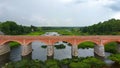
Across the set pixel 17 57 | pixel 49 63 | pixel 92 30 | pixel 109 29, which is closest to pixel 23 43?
pixel 17 57

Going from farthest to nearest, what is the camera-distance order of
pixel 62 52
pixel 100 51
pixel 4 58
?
pixel 62 52
pixel 100 51
pixel 4 58

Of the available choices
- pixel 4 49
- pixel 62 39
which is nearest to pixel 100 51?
pixel 62 39

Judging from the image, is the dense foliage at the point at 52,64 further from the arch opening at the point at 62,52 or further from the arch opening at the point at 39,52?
the arch opening at the point at 62,52

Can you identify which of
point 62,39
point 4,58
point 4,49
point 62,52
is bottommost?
point 4,58

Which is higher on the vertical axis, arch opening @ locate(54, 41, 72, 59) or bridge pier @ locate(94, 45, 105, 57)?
bridge pier @ locate(94, 45, 105, 57)

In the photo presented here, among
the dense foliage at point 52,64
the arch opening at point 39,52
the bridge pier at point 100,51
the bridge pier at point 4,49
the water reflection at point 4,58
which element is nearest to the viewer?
the dense foliage at point 52,64

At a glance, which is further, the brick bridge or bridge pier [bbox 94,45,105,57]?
the brick bridge

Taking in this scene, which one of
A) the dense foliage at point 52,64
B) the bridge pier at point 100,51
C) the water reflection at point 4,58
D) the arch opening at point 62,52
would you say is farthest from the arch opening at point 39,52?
the bridge pier at point 100,51

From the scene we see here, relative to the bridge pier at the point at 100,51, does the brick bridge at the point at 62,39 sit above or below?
above

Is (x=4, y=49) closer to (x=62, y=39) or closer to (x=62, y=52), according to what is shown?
(x=62, y=39)

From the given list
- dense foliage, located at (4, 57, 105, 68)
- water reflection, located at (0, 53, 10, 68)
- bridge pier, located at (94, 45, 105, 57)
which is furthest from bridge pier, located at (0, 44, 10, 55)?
bridge pier, located at (94, 45, 105, 57)

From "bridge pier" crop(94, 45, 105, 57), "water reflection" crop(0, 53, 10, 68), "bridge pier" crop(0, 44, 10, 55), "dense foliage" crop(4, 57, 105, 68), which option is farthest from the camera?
"bridge pier" crop(0, 44, 10, 55)

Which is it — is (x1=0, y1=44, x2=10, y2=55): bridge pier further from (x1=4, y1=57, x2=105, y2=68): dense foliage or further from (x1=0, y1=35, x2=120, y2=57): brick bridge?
(x1=4, y1=57, x2=105, y2=68): dense foliage
